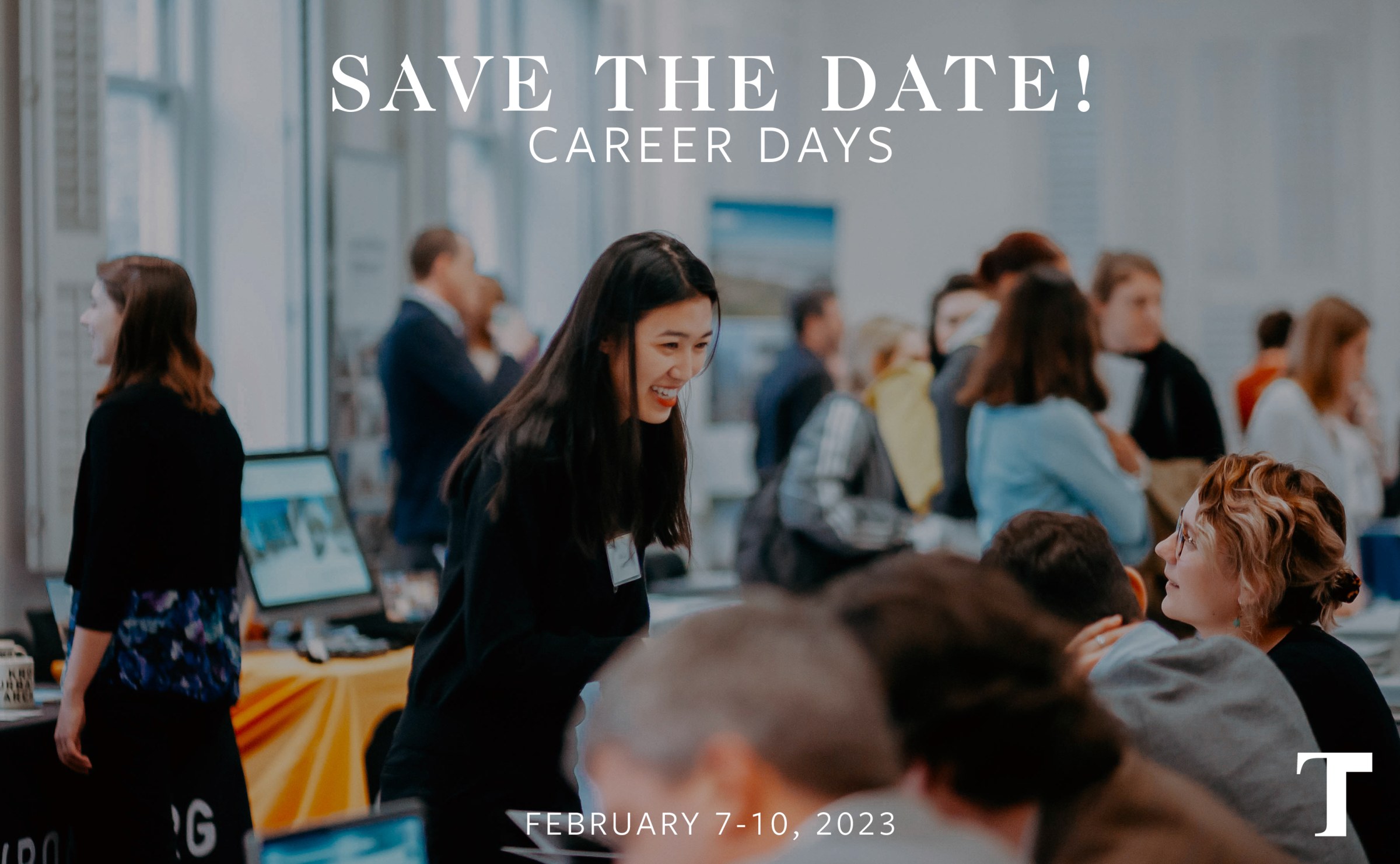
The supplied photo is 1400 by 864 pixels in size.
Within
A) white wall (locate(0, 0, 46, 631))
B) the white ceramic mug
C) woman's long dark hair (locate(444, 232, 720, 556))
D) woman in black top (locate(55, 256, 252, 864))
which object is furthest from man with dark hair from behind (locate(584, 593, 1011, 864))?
white wall (locate(0, 0, 46, 631))

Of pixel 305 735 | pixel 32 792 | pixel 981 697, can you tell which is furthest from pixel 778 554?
pixel 981 697

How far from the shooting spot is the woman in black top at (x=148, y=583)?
2395 millimetres

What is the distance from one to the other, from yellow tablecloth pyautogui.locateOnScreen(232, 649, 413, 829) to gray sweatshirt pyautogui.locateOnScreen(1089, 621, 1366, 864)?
6.04 ft

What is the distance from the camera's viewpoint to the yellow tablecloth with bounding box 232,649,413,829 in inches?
118

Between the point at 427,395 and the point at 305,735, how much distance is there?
49.1 inches

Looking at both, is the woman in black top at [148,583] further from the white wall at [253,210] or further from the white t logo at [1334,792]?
the white wall at [253,210]

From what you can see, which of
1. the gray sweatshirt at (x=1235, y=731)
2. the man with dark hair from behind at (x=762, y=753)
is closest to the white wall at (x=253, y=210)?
the gray sweatshirt at (x=1235, y=731)

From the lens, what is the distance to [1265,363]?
6133mm

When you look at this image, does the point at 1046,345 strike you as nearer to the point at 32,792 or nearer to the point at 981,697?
the point at 32,792

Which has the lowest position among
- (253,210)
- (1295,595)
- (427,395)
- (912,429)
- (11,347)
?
(1295,595)

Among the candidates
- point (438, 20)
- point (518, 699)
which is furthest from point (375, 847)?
point (438, 20)

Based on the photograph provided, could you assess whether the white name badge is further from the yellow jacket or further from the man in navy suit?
the yellow jacket

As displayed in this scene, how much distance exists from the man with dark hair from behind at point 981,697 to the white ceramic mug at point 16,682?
2.01 meters

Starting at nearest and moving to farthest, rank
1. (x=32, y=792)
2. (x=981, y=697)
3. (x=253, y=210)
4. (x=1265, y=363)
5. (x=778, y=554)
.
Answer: (x=981, y=697), (x=32, y=792), (x=778, y=554), (x=253, y=210), (x=1265, y=363)
